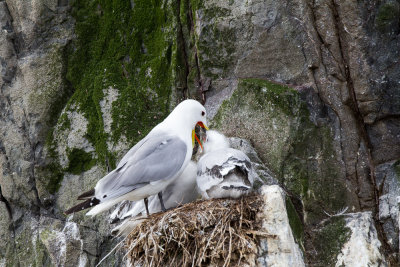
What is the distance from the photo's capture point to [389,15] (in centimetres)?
446

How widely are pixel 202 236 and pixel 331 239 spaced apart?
1184 mm

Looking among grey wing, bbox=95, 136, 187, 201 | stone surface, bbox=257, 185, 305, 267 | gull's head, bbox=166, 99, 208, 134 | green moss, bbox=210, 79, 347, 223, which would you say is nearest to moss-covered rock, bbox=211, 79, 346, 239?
green moss, bbox=210, 79, 347, 223

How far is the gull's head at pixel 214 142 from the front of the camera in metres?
4.62

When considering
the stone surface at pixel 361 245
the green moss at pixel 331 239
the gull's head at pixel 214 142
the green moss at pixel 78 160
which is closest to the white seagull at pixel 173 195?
the gull's head at pixel 214 142

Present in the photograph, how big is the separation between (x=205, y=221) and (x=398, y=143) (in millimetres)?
1759

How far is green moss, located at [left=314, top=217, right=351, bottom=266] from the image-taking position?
436 cm

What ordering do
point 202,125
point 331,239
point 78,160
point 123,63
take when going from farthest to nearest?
point 123,63, point 78,160, point 202,125, point 331,239

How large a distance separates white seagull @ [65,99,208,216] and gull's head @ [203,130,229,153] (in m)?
0.20

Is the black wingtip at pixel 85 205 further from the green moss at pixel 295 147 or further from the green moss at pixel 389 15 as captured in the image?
the green moss at pixel 389 15

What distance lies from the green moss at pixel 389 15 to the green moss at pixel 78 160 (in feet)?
9.52

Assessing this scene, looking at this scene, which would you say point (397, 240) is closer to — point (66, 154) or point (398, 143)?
point (398, 143)

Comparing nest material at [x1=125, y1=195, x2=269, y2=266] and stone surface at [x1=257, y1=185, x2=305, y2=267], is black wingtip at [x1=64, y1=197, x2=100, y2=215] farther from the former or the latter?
stone surface at [x1=257, y1=185, x2=305, y2=267]

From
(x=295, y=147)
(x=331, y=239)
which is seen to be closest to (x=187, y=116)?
(x=295, y=147)

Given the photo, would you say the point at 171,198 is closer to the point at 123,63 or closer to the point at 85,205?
the point at 85,205
